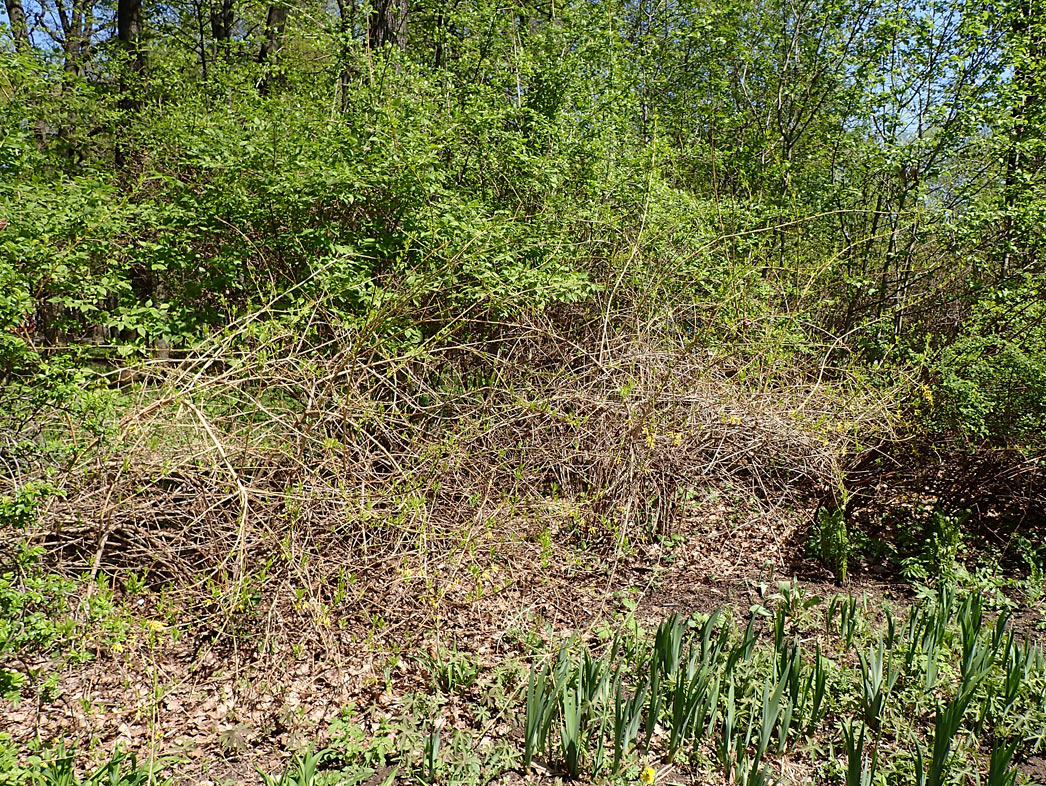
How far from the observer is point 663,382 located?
570cm

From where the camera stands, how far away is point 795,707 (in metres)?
3.29

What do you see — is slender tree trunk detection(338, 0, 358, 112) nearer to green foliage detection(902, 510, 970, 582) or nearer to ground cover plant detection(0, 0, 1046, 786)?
ground cover plant detection(0, 0, 1046, 786)

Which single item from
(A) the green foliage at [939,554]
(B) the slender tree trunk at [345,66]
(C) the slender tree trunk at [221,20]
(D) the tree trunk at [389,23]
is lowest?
(A) the green foliage at [939,554]

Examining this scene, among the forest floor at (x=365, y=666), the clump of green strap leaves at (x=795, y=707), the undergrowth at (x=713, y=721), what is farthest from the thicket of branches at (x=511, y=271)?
the clump of green strap leaves at (x=795, y=707)

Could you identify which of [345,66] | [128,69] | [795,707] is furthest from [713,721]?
[128,69]

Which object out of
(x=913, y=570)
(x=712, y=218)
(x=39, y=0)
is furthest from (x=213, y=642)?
(x=39, y=0)

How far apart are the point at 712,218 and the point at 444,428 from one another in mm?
3999

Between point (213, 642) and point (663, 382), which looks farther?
point (663, 382)

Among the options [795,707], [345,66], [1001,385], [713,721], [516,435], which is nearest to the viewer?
[713,721]

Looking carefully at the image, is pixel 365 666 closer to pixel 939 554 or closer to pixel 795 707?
pixel 795 707

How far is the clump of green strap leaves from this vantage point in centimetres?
297

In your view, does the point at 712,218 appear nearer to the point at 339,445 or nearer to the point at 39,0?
the point at 339,445

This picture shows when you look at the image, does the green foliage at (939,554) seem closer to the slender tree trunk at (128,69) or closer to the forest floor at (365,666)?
the forest floor at (365,666)

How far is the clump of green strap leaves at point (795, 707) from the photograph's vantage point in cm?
297
